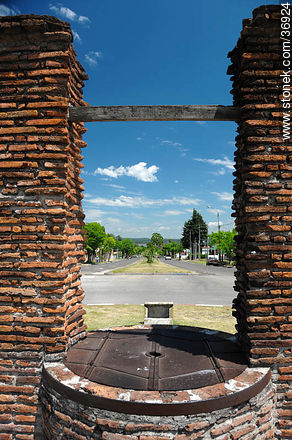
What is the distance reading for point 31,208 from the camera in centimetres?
297

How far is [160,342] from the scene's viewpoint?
135 inches

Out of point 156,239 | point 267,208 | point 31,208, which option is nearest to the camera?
point 267,208

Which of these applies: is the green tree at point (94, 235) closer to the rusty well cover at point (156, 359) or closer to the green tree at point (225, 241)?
the green tree at point (225, 241)

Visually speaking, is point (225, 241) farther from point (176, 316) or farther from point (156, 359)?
point (156, 359)

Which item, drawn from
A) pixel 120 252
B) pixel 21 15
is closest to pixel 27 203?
pixel 21 15

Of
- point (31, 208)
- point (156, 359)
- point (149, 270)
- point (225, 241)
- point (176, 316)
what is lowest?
point (149, 270)

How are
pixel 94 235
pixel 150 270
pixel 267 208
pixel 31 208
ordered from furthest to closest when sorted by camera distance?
pixel 94 235 → pixel 150 270 → pixel 31 208 → pixel 267 208

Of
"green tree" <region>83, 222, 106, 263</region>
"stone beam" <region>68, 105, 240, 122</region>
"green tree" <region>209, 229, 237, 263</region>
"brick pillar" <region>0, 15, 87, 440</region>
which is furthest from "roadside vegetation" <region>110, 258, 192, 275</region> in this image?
"stone beam" <region>68, 105, 240, 122</region>

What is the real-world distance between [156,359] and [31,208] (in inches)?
83.1

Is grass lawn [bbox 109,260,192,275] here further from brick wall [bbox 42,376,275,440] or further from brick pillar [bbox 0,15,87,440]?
brick wall [bbox 42,376,275,440]

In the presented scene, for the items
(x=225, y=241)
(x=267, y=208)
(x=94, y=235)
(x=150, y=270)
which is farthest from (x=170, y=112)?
(x=94, y=235)

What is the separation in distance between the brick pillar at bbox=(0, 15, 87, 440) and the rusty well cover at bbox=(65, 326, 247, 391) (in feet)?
1.27

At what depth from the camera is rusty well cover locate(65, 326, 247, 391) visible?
8.10 feet

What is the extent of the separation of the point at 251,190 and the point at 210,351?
1.89m
